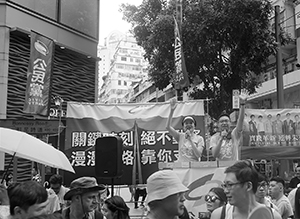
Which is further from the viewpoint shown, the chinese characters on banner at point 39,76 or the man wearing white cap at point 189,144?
the chinese characters on banner at point 39,76

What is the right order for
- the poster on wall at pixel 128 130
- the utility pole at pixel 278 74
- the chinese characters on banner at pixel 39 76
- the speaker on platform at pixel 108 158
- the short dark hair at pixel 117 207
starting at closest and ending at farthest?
the short dark hair at pixel 117 207 → the speaker on platform at pixel 108 158 → the poster on wall at pixel 128 130 → the chinese characters on banner at pixel 39 76 → the utility pole at pixel 278 74

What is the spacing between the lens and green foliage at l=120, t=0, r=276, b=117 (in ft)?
50.4

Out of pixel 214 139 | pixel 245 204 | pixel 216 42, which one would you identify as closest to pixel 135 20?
pixel 216 42

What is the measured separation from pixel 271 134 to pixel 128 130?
180 inches

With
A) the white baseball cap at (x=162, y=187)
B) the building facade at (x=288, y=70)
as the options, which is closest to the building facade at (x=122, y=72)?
the building facade at (x=288, y=70)

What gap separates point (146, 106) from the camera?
9.25 metres

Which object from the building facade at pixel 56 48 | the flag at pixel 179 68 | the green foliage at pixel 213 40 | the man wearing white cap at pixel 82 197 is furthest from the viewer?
the green foliage at pixel 213 40

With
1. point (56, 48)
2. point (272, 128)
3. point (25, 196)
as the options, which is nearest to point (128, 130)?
point (272, 128)

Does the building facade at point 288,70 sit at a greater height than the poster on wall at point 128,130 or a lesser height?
greater

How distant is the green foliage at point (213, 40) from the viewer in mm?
15367

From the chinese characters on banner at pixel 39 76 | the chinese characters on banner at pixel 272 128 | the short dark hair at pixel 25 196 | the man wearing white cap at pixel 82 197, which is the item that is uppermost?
the chinese characters on banner at pixel 39 76

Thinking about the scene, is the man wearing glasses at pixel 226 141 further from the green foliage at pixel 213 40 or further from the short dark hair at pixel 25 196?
the green foliage at pixel 213 40

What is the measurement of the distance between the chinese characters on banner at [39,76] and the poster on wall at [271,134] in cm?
572

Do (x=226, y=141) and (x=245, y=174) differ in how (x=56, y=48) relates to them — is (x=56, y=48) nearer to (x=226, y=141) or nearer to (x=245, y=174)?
(x=226, y=141)
